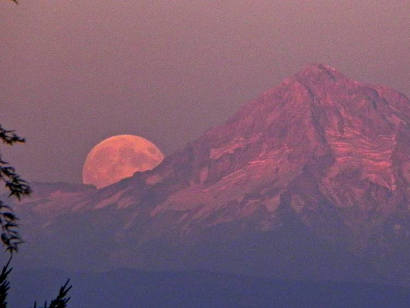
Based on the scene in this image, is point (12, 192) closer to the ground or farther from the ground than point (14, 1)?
closer to the ground

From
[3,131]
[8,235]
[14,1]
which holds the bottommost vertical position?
[8,235]

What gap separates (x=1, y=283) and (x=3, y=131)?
1.92 metres

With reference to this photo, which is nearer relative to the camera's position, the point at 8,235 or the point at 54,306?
the point at 54,306

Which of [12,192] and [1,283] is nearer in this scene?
[1,283]

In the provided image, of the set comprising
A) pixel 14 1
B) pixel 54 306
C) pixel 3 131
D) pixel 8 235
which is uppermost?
pixel 14 1

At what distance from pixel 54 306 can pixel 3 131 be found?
2104 mm

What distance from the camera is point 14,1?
10.5 meters

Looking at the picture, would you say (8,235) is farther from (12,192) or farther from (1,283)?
(1,283)

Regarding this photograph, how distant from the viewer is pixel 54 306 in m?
9.77

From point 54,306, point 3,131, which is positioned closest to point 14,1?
point 3,131

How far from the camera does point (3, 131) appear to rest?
10.7m

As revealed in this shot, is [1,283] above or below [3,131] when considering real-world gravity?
below

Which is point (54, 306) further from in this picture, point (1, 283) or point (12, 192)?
point (12, 192)

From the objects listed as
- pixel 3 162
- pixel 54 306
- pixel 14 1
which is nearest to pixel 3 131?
pixel 3 162
